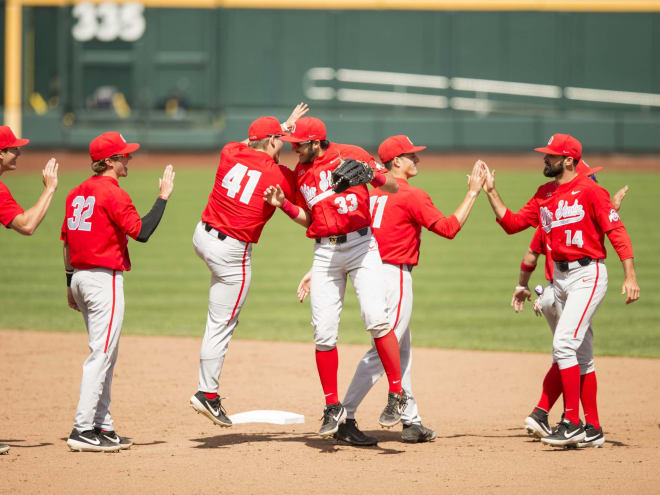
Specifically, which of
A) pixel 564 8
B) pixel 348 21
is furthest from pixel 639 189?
pixel 348 21

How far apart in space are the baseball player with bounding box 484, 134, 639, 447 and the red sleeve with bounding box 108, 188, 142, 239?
2.19 meters

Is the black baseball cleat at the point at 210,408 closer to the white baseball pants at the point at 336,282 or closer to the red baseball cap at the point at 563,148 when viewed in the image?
Result: the white baseball pants at the point at 336,282

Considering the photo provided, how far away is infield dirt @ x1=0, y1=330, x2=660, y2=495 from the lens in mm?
4926

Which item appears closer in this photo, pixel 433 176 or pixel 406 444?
pixel 406 444

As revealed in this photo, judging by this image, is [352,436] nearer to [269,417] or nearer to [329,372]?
[329,372]

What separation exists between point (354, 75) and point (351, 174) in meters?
21.7

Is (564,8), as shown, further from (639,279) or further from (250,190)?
(250,190)

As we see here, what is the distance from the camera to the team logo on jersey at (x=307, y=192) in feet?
18.5

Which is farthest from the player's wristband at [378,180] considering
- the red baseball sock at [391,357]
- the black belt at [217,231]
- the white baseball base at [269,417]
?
the white baseball base at [269,417]

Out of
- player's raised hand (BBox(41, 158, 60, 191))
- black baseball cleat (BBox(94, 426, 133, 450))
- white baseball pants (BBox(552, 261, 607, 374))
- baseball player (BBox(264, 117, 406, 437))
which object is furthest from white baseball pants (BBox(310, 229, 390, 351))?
player's raised hand (BBox(41, 158, 60, 191))

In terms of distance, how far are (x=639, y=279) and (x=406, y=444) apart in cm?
795

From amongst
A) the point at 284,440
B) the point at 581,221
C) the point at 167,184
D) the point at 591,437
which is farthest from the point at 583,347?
the point at 167,184

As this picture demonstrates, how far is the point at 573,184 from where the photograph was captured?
5.78m

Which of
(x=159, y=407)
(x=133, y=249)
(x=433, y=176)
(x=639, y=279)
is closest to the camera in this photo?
(x=159, y=407)
